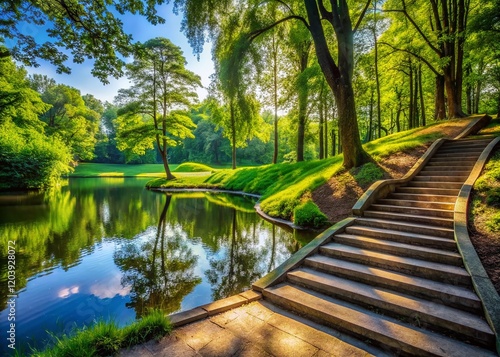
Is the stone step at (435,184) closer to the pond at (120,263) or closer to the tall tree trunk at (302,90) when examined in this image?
the pond at (120,263)

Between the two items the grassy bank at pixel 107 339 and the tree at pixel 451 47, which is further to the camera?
the tree at pixel 451 47

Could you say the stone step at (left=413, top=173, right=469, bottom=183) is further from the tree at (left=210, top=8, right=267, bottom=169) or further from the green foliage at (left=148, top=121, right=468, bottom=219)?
the tree at (left=210, top=8, right=267, bottom=169)

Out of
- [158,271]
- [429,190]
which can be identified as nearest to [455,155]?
[429,190]

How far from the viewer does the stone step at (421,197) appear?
19.7 ft

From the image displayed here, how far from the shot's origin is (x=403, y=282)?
11.7ft

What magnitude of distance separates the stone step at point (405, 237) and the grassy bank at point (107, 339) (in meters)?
4.18

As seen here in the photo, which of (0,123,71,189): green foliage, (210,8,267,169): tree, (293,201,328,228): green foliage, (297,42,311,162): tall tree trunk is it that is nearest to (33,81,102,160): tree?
(0,123,71,189): green foliage

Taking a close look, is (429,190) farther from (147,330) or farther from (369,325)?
(147,330)

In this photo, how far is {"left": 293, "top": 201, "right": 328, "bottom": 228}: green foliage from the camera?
7.95 meters

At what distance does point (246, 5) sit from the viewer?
33.0 feet

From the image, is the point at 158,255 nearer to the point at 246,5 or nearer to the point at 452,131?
the point at 246,5

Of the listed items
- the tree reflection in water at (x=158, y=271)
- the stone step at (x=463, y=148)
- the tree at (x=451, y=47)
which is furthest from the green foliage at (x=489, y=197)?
the tree at (x=451, y=47)

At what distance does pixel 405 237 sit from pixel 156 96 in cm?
2517

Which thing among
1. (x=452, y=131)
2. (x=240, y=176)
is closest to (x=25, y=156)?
(x=240, y=176)
